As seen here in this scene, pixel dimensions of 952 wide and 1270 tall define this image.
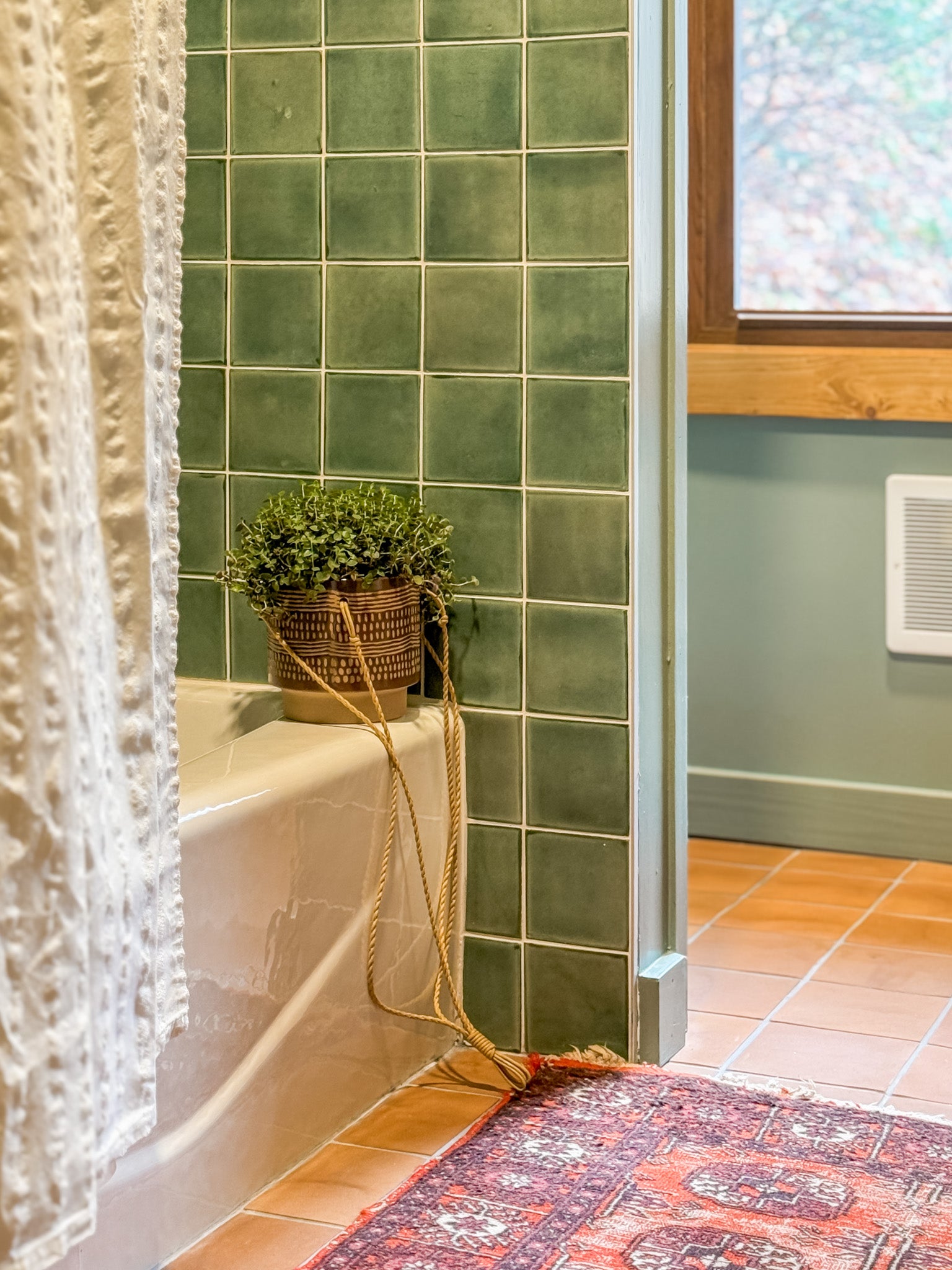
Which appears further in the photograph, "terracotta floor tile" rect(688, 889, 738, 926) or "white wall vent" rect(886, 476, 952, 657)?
"white wall vent" rect(886, 476, 952, 657)

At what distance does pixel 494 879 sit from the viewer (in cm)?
225

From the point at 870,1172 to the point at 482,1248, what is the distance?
467 mm

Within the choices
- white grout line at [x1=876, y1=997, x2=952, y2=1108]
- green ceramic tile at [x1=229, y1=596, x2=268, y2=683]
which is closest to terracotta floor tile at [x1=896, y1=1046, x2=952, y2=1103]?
white grout line at [x1=876, y1=997, x2=952, y2=1108]

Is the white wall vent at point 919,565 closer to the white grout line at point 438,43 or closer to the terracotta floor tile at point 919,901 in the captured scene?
the terracotta floor tile at point 919,901

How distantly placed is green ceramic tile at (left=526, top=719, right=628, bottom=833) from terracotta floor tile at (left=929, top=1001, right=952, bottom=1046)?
1.79 ft

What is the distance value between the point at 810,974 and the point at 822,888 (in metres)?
0.46

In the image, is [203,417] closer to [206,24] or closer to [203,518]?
[203,518]

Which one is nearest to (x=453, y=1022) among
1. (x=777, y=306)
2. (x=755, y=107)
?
(x=777, y=306)

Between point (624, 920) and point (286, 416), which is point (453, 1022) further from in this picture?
point (286, 416)

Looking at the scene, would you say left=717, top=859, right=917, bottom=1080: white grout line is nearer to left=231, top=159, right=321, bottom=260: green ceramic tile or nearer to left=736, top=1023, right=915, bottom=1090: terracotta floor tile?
left=736, top=1023, right=915, bottom=1090: terracotta floor tile

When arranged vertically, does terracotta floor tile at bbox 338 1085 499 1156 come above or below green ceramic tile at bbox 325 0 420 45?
below

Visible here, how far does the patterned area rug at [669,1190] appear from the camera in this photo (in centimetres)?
168

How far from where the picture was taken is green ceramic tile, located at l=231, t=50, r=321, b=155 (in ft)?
7.33

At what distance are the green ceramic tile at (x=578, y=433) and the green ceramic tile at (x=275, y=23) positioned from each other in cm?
57
